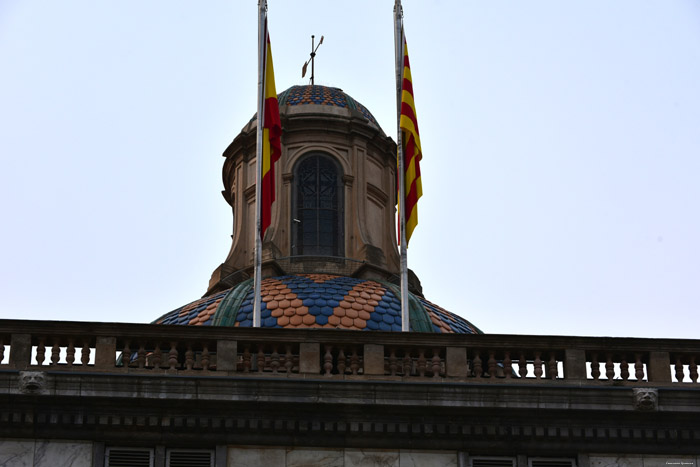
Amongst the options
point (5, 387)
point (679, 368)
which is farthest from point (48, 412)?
point (679, 368)

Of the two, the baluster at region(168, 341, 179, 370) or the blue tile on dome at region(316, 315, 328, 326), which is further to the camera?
the blue tile on dome at region(316, 315, 328, 326)

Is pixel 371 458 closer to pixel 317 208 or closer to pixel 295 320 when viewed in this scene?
pixel 295 320

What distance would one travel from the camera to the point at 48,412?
71.2 ft

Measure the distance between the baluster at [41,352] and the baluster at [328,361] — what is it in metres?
3.47

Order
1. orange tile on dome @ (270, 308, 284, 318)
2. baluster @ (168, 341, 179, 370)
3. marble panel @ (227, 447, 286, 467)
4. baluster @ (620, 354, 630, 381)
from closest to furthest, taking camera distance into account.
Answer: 1. marble panel @ (227, 447, 286, 467)
2. baluster @ (168, 341, 179, 370)
3. baluster @ (620, 354, 630, 381)
4. orange tile on dome @ (270, 308, 284, 318)

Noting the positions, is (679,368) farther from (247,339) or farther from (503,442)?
(247,339)

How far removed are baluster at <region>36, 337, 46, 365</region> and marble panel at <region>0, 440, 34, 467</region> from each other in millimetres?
1099

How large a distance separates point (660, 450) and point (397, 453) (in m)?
3.22

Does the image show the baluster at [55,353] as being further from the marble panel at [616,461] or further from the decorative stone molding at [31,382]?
the marble panel at [616,461]

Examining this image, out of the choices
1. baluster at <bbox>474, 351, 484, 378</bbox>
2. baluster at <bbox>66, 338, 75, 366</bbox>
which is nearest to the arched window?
baluster at <bbox>474, 351, 484, 378</bbox>

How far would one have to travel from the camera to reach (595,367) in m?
22.6

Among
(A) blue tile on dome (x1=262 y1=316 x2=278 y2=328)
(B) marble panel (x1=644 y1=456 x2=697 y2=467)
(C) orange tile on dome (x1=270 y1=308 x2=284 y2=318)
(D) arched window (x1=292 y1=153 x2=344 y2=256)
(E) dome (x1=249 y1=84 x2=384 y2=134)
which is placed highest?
(E) dome (x1=249 y1=84 x2=384 y2=134)

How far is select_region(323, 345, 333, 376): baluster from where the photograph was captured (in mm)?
22344

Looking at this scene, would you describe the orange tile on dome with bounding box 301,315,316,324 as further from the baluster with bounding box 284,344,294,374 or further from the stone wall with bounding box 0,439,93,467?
the stone wall with bounding box 0,439,93,467
